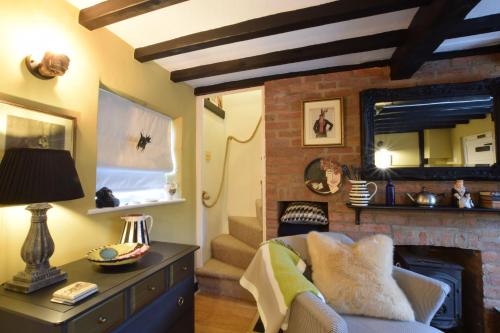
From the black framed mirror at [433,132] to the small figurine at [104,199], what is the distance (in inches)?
82.0

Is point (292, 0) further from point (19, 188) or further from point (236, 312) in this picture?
point (236, 312)

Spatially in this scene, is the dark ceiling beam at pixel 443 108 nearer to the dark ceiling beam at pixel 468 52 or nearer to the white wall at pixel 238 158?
the dark ceiling beam at pixel 468 52

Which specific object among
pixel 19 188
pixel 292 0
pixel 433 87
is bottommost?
pixel 19 188

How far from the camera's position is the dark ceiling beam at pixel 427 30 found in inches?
45.8

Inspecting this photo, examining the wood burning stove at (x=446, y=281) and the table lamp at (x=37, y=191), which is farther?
the wood burning stove at (x=446, y=281)

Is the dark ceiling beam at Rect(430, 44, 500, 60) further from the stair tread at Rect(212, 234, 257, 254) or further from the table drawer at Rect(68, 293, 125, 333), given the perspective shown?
the table drawer at Rect(68, 293, 125, 333)

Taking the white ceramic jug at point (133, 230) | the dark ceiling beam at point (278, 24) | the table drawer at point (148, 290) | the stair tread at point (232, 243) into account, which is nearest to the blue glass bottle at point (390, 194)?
the dark ceiling beam at point (278, 24)

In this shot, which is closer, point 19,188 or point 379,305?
point 19,188

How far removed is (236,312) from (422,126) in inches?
94.8

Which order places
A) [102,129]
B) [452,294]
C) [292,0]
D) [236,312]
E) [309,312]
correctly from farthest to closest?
1. [236,312]
2. [452,294]
3. [102,129]
4. [292,0]
5. [309,312]

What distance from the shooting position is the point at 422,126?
1979 millimetres

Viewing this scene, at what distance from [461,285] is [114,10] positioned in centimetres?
330

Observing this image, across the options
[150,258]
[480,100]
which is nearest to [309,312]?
[150,258]

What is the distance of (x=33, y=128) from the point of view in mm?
1144
